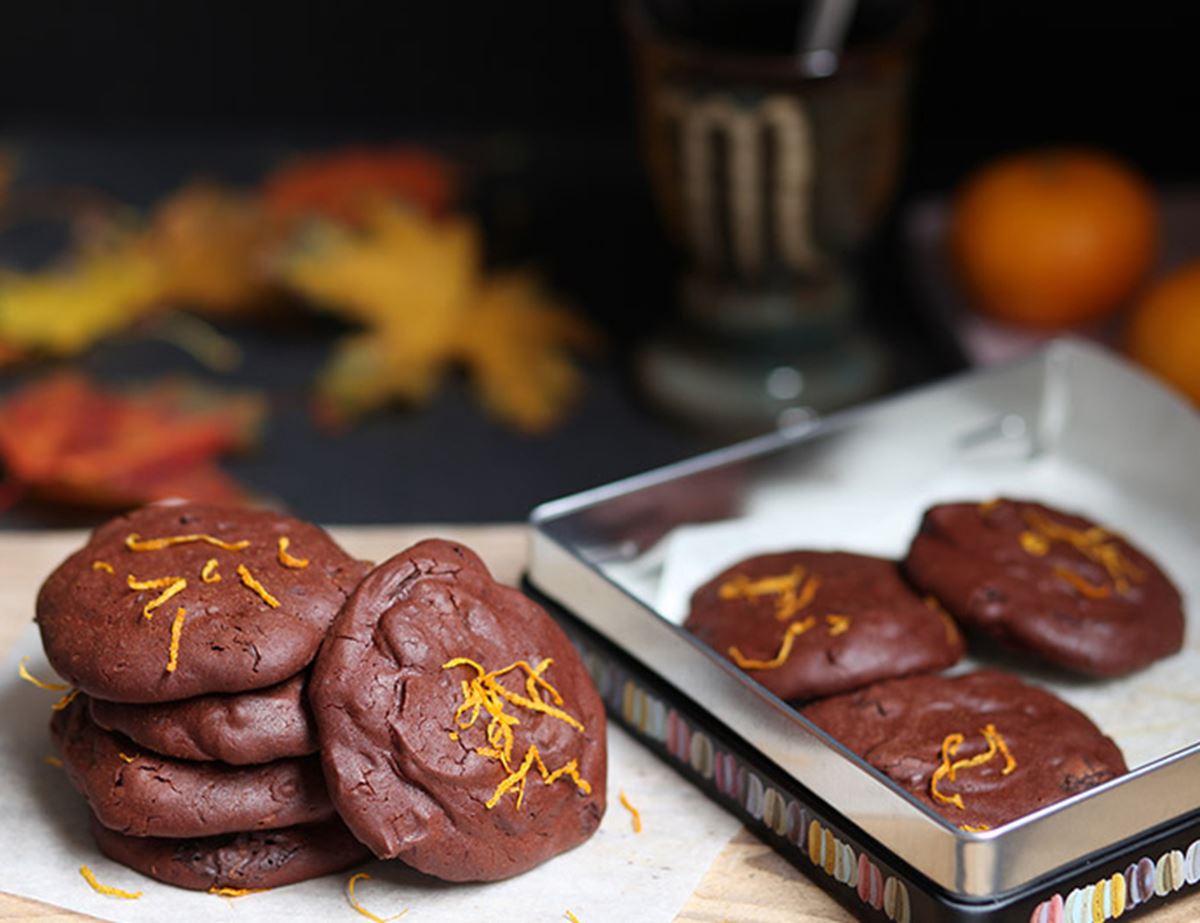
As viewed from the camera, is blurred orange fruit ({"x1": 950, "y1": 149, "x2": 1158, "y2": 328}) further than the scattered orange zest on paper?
Yes

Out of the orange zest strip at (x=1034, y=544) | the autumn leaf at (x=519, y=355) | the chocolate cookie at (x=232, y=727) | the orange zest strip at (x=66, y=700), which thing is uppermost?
the chocolate cookie at (x=232, y=727)


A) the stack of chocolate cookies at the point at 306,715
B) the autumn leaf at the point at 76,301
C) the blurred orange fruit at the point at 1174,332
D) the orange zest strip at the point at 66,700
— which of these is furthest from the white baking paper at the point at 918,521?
the autumn leaf at the point at 76,301

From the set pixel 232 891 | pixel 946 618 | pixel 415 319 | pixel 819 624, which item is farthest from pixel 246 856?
pixel 415 319

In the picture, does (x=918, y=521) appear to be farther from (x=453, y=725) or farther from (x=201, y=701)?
(x=201, y=701)

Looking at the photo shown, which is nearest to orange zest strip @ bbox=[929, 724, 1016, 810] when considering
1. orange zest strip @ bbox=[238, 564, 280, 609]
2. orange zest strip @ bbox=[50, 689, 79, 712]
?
orange zest strip @ bbox=[238, 564, 280, 609]

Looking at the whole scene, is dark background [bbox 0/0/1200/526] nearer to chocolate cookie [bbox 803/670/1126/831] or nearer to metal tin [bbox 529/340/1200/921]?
metal tin [bbox 529/340/1200/921]

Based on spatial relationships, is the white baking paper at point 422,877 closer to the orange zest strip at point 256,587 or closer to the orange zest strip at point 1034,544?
the orange zest strip at point 256,587
